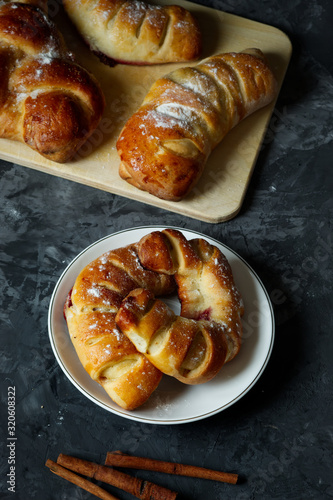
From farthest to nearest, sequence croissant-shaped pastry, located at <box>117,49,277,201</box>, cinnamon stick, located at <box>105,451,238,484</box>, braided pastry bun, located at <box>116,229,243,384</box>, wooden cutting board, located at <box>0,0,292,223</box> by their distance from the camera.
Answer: wooden cutting board, located at <box>0,0,292,223</box>, croissant-shaped pastry, located at <box>117,49,277,201</box>, cinnamon stick, located at <box>105,451,238,484</box>, braided pastry bun, located at <box>116,229,243,384</box>

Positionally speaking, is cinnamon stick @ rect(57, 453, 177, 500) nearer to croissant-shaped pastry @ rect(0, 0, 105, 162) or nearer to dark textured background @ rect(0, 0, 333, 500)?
dark textured background @ rect(0, 0, 333, 500)

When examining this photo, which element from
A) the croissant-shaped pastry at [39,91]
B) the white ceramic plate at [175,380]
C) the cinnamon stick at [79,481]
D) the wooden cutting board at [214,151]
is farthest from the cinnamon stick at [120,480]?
the croissant-shaped pastry at [39,91]

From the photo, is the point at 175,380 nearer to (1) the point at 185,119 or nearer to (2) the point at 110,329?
(2) the point at 110,329

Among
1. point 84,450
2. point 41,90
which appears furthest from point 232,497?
point 41,90

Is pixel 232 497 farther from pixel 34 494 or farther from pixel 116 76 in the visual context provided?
pixel 116 76

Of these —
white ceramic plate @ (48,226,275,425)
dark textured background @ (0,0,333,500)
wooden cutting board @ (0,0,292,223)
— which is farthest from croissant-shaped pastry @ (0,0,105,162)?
white ceramic plate @ (48,226,275,425)

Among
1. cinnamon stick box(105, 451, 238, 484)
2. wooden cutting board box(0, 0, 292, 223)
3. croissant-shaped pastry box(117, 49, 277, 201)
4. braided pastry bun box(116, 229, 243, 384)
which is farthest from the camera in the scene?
wooden cutting board box(0, 0, 292, 223)
